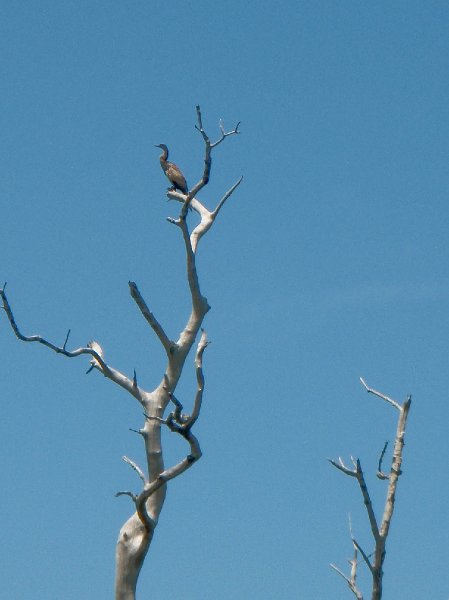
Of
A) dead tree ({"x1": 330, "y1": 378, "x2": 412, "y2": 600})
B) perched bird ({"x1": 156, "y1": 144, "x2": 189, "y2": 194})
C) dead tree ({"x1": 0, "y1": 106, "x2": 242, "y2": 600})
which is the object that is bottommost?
dead tree ({"x1": 330, "y1": 378, "x2": 412, "y2": 600})

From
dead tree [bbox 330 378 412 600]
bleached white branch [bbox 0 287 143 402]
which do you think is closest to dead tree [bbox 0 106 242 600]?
bleached white branch [bbox 0 287 143 402]

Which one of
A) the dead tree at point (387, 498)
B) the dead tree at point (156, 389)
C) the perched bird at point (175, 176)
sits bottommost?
the dead tree at point (387, 498)

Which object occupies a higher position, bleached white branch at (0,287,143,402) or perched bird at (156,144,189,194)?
perched bird at (156,144,189,194)

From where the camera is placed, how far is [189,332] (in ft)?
Answer: 34.7

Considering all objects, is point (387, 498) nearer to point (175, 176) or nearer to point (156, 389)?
point (156, 389)

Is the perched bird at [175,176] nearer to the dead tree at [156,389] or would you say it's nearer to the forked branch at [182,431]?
the dead tree at [156,389]

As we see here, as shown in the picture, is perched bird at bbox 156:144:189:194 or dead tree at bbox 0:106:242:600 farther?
perched bird at bbox 156:144:189:194

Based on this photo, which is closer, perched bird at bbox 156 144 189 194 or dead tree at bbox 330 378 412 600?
dead tree at bbox 330 378 412 600

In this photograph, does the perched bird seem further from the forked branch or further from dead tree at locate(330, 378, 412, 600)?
dead tree at locate(330, 378, 412, 600)

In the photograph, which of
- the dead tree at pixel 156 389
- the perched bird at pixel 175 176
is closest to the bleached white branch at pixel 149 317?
the dead tree at pixel 156 389

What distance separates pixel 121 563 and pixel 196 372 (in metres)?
2.84

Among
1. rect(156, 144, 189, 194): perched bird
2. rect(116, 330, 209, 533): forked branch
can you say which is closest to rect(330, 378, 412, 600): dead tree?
rect(116, 330, 209, 533): forked branch

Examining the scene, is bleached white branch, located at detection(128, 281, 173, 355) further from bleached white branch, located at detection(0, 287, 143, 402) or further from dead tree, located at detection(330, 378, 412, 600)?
dead tree, located at detection(330, 378, 412, 600)

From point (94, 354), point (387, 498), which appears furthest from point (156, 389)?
point (387, 498)
